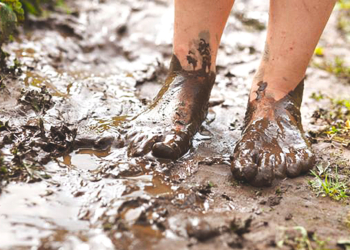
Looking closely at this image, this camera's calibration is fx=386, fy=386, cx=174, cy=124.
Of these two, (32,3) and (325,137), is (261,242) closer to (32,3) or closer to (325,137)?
(325,137)

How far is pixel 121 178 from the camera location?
5.36 ft

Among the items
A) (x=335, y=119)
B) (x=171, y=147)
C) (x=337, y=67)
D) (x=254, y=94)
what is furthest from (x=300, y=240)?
(x=337, y=67)

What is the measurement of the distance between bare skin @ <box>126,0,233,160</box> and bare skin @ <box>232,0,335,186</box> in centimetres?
26

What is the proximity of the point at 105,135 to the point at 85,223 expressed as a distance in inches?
23.4

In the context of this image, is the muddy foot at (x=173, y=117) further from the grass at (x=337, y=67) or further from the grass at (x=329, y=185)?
the grass at (x=337, y=67)

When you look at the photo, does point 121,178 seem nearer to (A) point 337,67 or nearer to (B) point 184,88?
(B) point 184,88

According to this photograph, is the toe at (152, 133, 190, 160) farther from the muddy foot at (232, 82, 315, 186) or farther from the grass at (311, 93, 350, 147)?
the grass at (311, 93, 350, 147)

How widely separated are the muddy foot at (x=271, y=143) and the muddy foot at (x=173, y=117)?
260 millimetres

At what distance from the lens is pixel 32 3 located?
133 inches

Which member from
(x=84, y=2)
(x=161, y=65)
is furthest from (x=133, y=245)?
(x=84, y=2)

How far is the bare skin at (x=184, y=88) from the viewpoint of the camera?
183 centimetres

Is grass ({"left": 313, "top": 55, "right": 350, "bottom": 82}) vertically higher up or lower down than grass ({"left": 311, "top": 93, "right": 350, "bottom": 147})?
higher up

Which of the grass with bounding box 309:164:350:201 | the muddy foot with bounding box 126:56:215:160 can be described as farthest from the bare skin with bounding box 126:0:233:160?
the grass with bounding box 309:164:350:201

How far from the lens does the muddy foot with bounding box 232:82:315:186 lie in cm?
172
